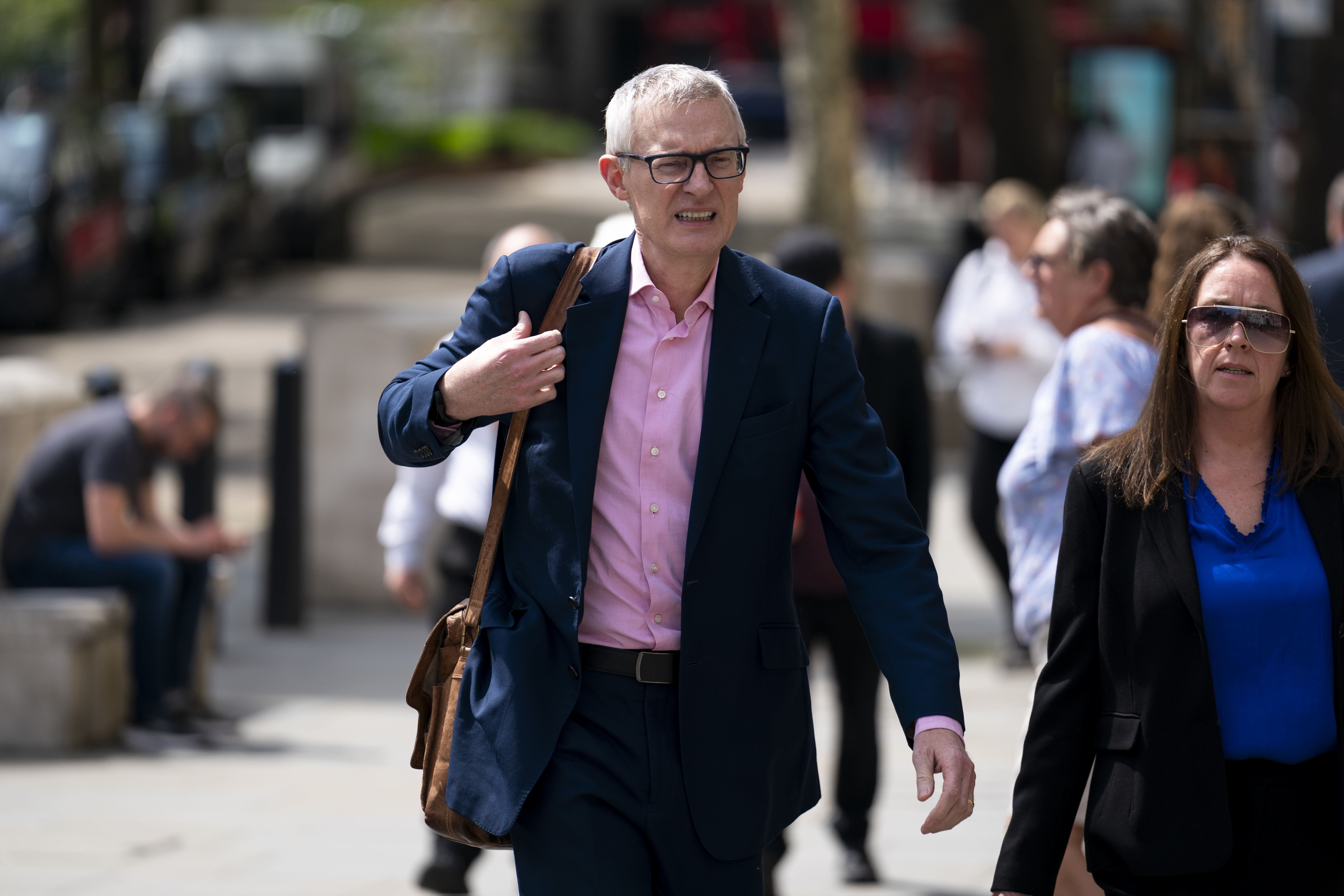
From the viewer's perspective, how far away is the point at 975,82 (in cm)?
3556

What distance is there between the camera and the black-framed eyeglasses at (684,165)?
10.4ft

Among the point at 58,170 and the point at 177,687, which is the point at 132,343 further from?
the point at 177,687

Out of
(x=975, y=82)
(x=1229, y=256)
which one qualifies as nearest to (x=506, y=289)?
(x=1229, y=256)

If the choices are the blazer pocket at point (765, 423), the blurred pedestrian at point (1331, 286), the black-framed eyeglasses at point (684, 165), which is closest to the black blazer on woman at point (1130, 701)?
the blazer pocket at point (765, 423)

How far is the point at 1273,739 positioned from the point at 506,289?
56.8 inches

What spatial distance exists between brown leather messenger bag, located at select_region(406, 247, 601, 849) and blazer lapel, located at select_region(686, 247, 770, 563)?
24 centimetres

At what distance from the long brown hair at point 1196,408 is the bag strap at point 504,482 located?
0.94 m

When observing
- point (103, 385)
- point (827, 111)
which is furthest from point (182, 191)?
point (103, 385)

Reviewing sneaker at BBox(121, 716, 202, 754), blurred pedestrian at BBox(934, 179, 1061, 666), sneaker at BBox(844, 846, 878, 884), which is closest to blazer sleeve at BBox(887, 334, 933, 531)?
sneaker at BBox(844, 846, 878, 884)

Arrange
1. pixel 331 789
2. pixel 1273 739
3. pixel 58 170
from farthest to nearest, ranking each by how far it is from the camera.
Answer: pixel 58 170
pixel 331 789
pixel 1273 739

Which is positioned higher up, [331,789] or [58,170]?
[58,170]

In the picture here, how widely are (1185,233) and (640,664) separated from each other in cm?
246

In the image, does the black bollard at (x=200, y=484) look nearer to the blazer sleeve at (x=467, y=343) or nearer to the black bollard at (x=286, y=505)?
the black bollard at (x=286, y=505)

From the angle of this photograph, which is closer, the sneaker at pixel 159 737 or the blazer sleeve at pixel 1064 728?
the blazer sleeve at pixel 1064 728
